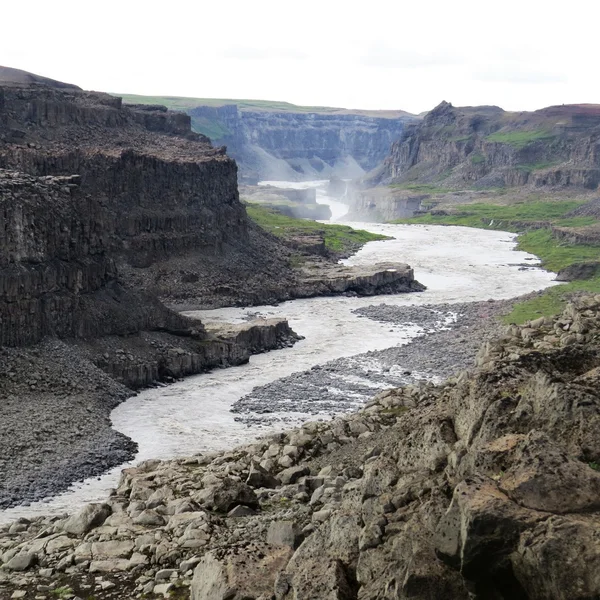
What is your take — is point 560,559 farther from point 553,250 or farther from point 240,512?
point 553,250

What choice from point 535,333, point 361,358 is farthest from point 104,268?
point 535,333

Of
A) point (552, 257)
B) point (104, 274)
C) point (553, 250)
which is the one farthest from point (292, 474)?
point (553, 250)

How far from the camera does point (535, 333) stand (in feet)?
133

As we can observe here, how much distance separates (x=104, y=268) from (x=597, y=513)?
61.2 metres

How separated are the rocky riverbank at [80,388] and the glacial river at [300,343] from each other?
3.85 feet

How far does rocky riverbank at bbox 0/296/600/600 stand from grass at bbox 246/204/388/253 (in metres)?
120

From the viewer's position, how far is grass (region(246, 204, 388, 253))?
160 meters

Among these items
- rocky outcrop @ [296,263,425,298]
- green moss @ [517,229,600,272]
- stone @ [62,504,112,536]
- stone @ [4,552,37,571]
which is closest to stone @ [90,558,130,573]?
stone @ [4,552,37,571]

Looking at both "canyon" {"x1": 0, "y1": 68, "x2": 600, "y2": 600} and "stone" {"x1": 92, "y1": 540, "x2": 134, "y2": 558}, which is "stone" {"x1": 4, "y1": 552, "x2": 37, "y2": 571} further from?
"stone" {"x1": 92, "y1": 540, "x2": 134, "y2": 558}

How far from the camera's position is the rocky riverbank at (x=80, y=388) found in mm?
49688

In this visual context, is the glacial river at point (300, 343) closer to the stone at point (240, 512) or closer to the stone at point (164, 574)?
the stone at point (240, 512)

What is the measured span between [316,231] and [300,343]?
77435 millimetres

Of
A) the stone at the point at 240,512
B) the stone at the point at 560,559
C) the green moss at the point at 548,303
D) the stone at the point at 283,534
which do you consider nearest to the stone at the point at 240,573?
the stone at the point at 283,534

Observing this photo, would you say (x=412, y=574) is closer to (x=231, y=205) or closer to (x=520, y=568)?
(x=520, y=568)
